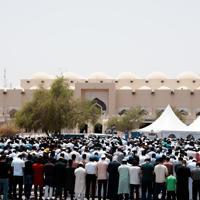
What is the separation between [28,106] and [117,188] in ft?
119

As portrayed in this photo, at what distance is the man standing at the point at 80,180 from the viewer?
15852mm

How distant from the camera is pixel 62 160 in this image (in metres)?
16.3

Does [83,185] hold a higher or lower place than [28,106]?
lower

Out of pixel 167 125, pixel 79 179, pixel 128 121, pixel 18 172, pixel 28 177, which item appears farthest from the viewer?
pixel 128 121

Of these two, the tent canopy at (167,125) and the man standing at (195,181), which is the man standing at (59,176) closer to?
the man standing at (195,181)

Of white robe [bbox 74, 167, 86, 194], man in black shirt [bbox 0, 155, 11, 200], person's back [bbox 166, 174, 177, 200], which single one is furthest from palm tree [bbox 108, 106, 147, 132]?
man in black shirt [bbox 0, 155, 11, 200]

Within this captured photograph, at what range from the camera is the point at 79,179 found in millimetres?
15883

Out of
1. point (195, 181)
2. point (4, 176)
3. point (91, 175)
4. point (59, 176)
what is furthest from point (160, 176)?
point (4, 176)

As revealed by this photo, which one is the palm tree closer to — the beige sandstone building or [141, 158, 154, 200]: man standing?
the beige sandstone building

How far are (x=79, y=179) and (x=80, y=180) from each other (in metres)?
0.04

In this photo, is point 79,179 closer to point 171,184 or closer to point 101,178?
point 101,178

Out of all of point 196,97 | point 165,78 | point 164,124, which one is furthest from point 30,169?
point 165,78

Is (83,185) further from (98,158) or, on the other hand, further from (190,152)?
(190,152)

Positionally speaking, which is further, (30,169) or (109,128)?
(109,128)
